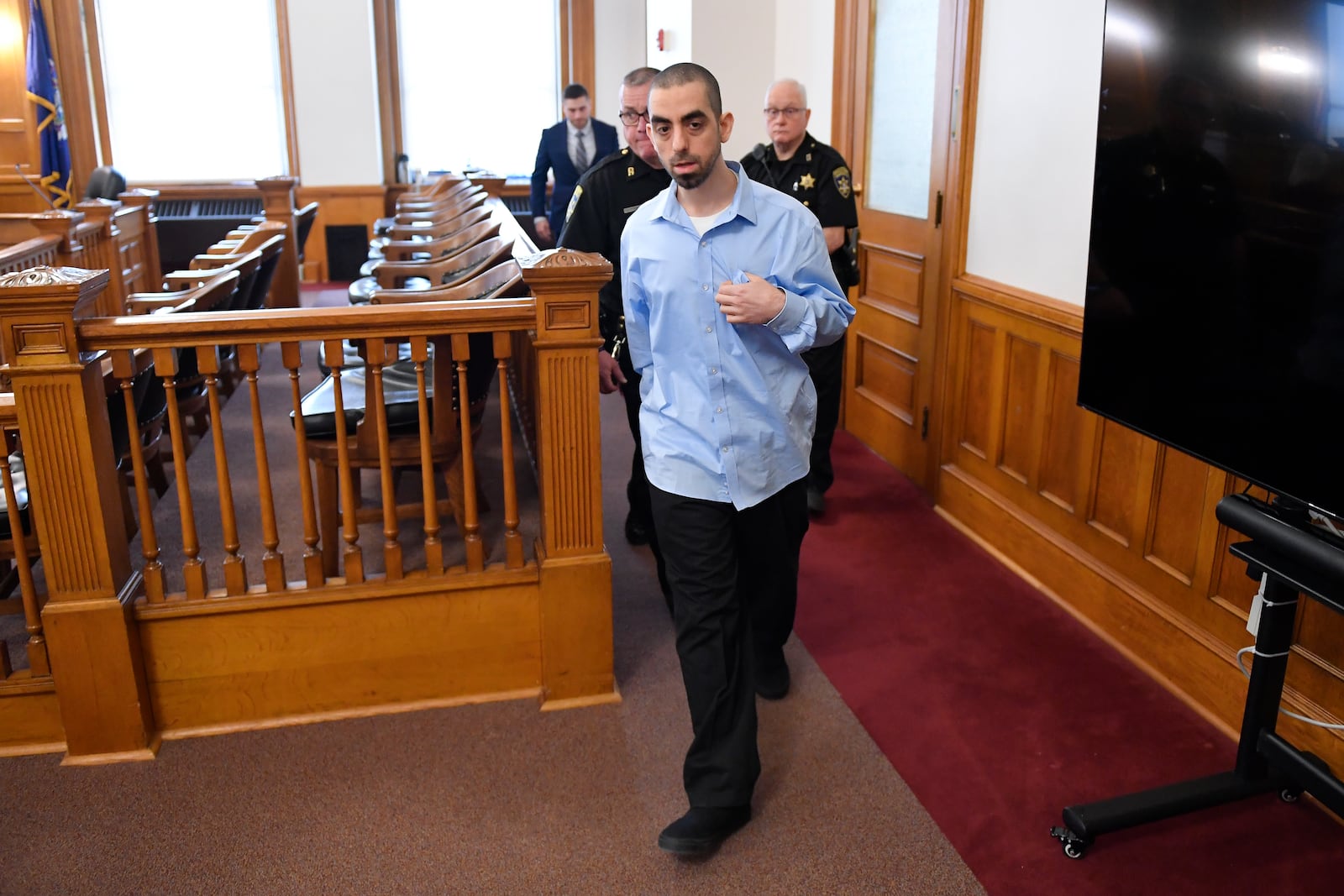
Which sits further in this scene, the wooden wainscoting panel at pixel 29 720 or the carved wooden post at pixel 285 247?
the carved wooden post at pixel 285 247

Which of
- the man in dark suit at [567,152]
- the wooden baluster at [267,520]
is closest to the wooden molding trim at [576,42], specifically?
the man in dark suit at [567,152]

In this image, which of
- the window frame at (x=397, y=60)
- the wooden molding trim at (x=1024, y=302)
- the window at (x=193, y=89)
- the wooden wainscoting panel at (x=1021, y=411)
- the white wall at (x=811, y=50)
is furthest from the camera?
the window frame at (x=397, y=60)

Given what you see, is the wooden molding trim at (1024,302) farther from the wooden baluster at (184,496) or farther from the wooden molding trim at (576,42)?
the wooden molding trim at (576,42)

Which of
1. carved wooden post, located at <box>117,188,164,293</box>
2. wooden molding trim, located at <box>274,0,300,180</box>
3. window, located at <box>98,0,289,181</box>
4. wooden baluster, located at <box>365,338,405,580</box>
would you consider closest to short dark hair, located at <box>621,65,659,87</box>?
wooden baluster, located at <box>365,338,405,580</box>

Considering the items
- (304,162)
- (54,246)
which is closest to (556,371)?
(54,246)

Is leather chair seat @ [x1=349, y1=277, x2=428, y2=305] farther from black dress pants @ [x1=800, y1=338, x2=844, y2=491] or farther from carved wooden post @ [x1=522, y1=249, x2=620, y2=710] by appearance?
carved wooden post @ [x1=522, y1=249, x2=620, y2=710]

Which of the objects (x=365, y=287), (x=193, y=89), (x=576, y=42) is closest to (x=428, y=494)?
(x=365, y=287)

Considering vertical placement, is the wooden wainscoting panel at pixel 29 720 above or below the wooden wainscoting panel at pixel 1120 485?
below

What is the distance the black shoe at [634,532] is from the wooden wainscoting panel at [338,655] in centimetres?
107

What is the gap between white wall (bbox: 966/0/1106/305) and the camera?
3.22m

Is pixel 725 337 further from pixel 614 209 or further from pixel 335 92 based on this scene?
pixel 335 92

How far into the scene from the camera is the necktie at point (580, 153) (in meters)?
6.85

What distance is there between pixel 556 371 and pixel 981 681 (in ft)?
4.57

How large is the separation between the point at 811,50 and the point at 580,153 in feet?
6.34
